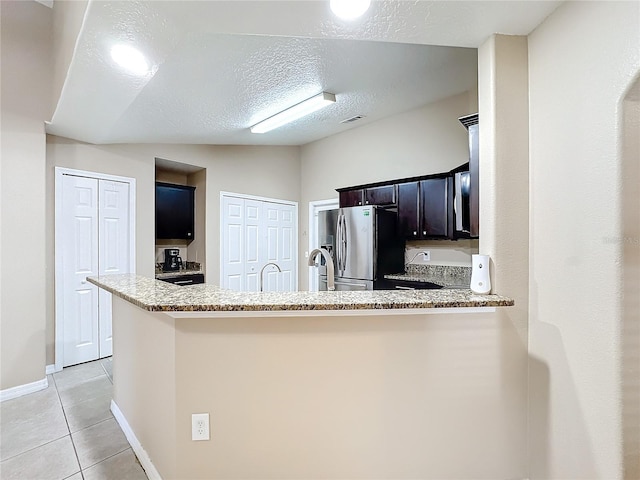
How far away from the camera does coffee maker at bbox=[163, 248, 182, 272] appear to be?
4.77 m

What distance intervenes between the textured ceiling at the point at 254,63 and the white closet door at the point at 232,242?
1055 millimetres

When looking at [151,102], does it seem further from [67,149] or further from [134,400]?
[134,400]

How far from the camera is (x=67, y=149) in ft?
11.0

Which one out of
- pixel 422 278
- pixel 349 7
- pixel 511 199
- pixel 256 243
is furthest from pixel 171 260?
pixel 511 199

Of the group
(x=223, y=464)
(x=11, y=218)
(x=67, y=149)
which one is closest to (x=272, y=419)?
(x=223, y=464)

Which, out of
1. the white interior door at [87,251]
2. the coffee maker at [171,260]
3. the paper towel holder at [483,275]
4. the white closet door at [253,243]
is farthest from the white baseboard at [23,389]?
the paper towel holder at [483,275]

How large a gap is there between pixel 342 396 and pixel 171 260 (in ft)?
13.0

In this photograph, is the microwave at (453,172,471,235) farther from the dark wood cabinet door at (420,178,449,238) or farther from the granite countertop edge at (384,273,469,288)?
the granite countertop edge at (384,273,469,288)

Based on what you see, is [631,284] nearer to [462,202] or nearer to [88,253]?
[462,202]

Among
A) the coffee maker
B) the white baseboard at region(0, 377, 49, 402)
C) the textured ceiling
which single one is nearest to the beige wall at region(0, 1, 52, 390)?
the white baseboard at region(0, 377, 49, 402)

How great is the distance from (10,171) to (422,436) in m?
3.63

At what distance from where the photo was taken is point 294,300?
4.79 feet

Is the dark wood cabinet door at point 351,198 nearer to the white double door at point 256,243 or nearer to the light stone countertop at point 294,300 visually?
the white double door at point 256,243

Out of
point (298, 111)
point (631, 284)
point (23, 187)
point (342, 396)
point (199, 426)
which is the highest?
point (298, 111)
